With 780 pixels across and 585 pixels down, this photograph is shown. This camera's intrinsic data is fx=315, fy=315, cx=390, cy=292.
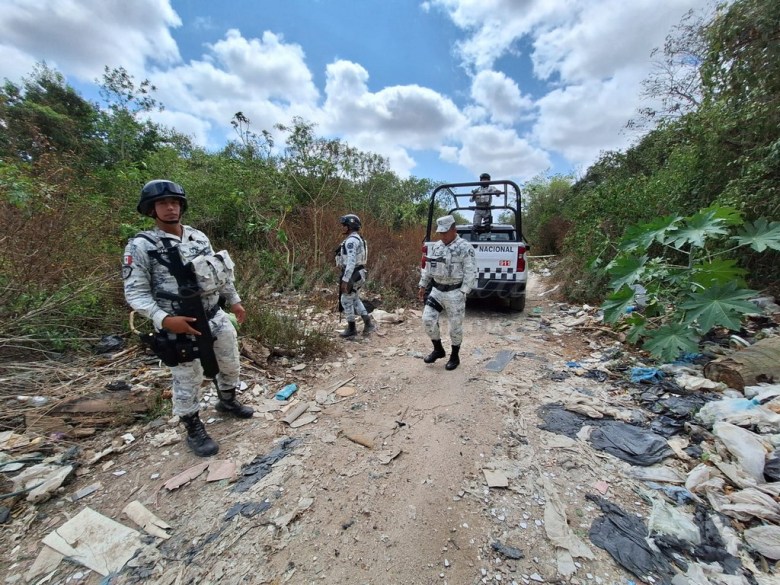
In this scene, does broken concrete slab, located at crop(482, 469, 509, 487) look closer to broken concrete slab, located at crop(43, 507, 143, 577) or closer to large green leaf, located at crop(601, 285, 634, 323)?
broken concrete slab, located at crop(43, 507, 143, 577)

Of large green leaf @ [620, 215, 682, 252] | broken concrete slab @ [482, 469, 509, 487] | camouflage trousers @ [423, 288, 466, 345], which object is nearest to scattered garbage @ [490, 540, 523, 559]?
broken concrete slab @ [482, 469, 509, 487]

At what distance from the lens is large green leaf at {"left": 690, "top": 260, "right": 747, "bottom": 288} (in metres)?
2.90

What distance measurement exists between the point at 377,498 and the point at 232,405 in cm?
148

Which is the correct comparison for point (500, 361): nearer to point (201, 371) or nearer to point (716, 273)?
point (716, 273)

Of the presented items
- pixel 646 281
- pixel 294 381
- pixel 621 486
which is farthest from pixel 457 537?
pixel 646 281

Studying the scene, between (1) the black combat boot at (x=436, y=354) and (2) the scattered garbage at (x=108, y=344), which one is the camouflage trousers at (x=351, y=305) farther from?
(2) the scattered garbage at (x=108, y=344)

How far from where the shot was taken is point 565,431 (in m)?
2.35

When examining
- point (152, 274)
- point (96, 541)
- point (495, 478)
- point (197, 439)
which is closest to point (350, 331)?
point (197, 439)

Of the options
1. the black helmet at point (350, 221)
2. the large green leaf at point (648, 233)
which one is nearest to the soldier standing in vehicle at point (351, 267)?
the black helmet at point (350, 221)

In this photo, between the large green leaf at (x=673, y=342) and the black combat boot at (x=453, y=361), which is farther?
the black combat boot at (x=453, y=361)

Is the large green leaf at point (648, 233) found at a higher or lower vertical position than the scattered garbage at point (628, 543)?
higher

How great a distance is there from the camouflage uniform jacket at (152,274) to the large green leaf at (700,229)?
4.16 metres

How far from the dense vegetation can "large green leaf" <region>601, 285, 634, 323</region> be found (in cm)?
92

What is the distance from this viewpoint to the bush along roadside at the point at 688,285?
8.79ft
